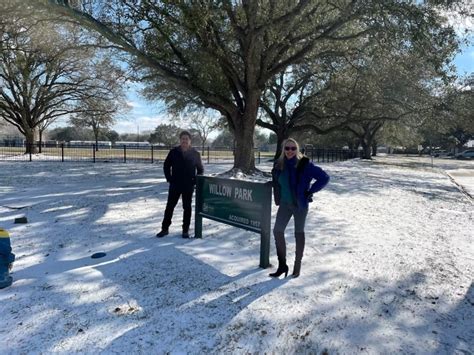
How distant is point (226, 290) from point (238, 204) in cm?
131

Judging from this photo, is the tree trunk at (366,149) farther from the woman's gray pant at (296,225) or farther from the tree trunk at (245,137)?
the woman's gray pant at (296,225)

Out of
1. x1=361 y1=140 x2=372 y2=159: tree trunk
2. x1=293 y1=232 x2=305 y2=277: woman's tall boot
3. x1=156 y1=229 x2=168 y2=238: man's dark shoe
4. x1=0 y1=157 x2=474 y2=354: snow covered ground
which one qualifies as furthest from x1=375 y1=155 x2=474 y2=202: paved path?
x1=156 y1=229 x2=168 y2=238: man's dark shoe

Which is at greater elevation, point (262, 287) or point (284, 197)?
point (284, 197)

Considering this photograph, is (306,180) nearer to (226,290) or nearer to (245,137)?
(226,290)

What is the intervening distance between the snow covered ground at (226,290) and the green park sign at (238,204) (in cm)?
45

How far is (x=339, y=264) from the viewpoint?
5035 mm

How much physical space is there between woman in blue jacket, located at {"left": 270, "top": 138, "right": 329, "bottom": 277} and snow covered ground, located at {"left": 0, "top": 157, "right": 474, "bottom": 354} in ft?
1.45

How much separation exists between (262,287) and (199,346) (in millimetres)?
1282

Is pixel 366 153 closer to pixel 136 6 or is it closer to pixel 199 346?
pixel 136 6

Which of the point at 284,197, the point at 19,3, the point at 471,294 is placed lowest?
the point at 471,294

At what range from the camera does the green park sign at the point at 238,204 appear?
182 inches

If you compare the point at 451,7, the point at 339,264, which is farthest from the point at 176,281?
the point at 451,7

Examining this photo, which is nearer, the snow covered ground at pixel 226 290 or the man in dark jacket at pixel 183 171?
the snow covered ground at pixel 226 290

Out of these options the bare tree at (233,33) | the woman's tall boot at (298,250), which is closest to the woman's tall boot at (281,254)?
the woman's tall boot at (298,250)
